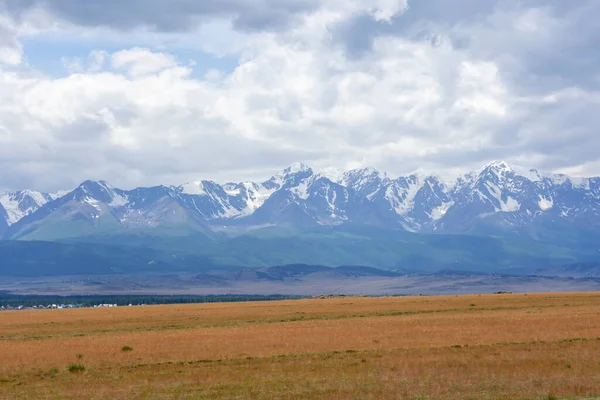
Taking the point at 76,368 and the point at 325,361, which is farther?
the point at 76,368

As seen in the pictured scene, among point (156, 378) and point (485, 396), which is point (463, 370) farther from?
point (156, 378)

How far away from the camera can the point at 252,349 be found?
52594mm

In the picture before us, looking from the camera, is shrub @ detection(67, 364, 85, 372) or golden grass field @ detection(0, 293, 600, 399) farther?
shrub @ detection(67, 364, 85, 372)

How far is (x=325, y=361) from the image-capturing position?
44.8 m

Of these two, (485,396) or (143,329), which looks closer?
(485,396)

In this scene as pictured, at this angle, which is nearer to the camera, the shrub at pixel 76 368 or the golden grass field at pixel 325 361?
the golden grass field at pixel 325 361

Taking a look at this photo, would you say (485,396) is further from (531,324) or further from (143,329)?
(143,329)

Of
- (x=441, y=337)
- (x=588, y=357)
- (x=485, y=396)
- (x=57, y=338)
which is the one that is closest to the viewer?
(x=485, y=396)

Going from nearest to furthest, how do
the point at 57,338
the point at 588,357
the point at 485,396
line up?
the point at 485,396
the point at 588,357
the point at 57,338

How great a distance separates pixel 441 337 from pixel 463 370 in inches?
669

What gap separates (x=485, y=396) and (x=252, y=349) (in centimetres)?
2324

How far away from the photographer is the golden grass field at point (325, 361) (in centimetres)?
3469

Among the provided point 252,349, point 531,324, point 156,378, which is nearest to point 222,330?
point 252,349

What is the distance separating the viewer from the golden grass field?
34.7 metres
